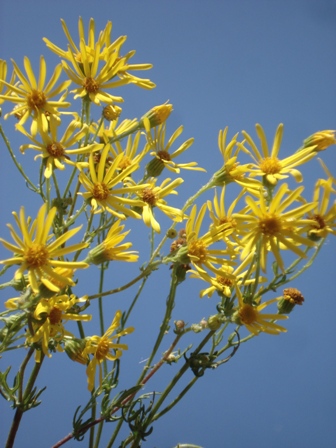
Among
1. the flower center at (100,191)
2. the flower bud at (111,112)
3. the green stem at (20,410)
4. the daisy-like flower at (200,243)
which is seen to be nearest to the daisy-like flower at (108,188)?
the flower center at (100,191)

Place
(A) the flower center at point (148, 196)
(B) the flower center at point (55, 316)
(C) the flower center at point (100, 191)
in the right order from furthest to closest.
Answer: (A) the flower center at point (148, 196) → (C) the flower center at point (100, 191) → (B) the flower center at point (55, 316)

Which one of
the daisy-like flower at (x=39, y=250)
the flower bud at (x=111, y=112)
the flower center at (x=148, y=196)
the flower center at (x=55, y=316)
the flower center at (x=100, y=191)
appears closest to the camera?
the daisy-like flower at (x=39, y=250)

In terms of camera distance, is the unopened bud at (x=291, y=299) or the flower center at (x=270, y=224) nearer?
the flower center at (x=270, y=224)

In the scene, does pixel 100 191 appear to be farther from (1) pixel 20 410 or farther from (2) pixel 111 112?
(1) pixel 20 410

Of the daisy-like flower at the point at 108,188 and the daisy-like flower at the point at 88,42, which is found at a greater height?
the daisy-like flower at the point at 88,42

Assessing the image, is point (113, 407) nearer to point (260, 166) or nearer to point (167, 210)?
point (167, 210)

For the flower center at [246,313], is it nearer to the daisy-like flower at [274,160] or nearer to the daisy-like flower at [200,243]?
the daisy-like flower at [200,243]

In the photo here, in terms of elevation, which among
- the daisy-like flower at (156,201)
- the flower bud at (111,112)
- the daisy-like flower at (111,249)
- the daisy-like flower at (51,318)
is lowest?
the daisy-like flower at (51,318)
